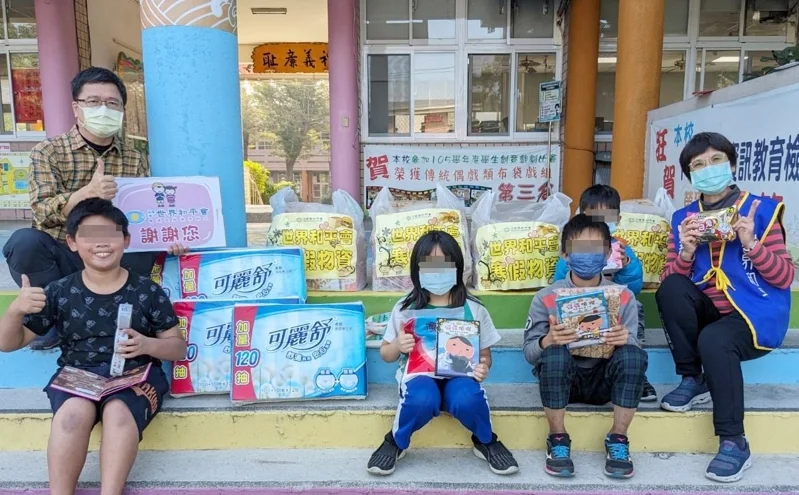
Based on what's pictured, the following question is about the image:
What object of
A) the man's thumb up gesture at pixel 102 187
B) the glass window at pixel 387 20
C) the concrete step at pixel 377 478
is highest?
the glass window at pixel 387 20

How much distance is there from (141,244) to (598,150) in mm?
6899

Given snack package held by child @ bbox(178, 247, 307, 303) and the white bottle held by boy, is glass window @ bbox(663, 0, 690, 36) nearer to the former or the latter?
snack package held by child @ bbox(178, 247, 307, 303)

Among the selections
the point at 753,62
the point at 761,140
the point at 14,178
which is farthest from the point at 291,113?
the point at 761,140

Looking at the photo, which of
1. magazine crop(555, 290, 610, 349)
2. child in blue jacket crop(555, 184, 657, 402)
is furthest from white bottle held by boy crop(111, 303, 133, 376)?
child in blue jacket crop(555, 184, 657, 402)

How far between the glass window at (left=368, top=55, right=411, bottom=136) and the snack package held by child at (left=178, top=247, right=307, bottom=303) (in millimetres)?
5282

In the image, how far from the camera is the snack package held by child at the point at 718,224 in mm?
2236

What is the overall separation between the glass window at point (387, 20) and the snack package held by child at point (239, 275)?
18.8 ft

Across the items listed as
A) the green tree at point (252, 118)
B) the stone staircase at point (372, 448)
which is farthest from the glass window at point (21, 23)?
the green tree at point (252, 118)

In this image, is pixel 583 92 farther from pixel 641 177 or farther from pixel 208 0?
pixel 208 0

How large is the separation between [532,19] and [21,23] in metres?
7.25

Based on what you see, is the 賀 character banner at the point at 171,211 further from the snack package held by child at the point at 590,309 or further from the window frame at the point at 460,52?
the window frame at the point at 460,52

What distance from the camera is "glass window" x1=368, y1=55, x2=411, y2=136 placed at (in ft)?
A: 25.7

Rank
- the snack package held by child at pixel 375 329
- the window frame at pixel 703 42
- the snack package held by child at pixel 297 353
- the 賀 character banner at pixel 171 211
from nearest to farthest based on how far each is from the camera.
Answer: the snack package held by child at pixel 297 353
the 賀 character banner at pixel 171 211
the snack package held by child at pixel 375 329
the window frame at pixel 703 42

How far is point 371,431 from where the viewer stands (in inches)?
96.9
